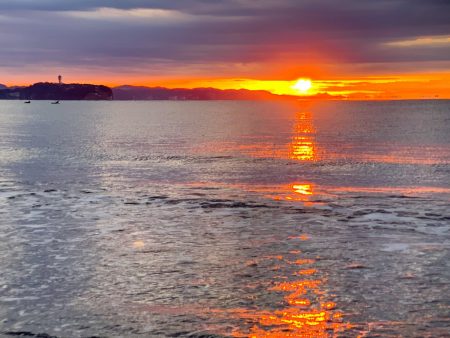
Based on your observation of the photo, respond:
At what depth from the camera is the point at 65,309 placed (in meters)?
13.1

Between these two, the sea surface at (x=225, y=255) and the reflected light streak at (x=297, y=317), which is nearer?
the reflected light streak at (x=297, y=317)

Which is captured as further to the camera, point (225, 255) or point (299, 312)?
point (225, 255)

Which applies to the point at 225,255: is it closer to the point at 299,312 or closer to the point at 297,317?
the point at 299,312

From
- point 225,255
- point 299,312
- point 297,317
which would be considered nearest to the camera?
point 297,317

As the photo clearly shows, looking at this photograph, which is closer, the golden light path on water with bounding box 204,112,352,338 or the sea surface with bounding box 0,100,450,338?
the golden light path on water with bounding box 204,112,352,338

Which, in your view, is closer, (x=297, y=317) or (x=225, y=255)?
(x=297, y=317)

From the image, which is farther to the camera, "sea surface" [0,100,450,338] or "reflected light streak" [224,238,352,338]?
"sea surface" [0,100,450,338]

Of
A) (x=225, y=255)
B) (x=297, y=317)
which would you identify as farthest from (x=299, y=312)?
(x=225, y=255)

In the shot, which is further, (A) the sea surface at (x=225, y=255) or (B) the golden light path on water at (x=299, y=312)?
(A) the sea surface at (x=225, y=255)

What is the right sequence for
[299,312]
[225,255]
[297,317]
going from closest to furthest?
[297,317], [299,312], [225,255]

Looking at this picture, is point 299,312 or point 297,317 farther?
point 299,312

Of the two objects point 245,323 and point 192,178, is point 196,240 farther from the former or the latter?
point 192,178

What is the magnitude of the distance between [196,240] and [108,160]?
103ft

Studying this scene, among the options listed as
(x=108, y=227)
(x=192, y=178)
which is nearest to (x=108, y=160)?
(x=192, y=178)
